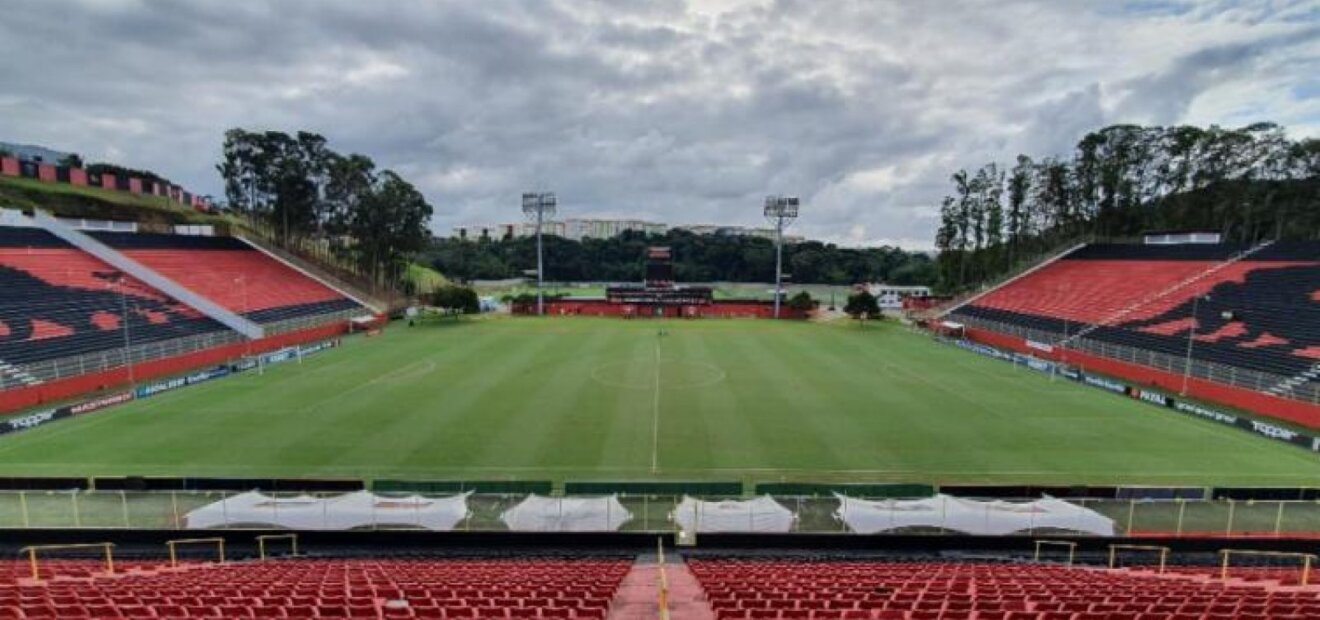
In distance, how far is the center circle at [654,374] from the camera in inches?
1403

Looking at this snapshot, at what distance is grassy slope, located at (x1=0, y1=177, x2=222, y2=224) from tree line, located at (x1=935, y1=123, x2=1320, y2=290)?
101 m

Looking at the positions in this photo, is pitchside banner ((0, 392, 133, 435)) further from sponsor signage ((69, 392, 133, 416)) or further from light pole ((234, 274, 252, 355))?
light pole ((234, 274, 252, 355))

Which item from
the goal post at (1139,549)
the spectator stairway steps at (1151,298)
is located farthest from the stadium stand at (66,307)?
the spectator stairway steps at (1151,298)

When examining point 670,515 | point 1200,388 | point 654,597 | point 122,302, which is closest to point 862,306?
point 1200,388

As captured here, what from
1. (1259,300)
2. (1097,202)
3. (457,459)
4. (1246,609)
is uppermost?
(1097,202)

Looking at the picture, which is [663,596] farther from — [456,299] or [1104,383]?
[456,299]

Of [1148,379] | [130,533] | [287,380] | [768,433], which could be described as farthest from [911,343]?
[130,533]

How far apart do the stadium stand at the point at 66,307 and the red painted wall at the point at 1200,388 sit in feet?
190

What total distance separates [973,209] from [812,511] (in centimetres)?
7547

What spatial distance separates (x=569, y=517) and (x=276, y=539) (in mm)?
7441

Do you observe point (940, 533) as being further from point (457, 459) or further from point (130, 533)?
point (130, 533)

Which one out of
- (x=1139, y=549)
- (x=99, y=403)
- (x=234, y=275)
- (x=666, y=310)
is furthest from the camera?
(x=666, y=310)

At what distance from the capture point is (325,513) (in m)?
16.2

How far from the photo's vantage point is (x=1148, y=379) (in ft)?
123
